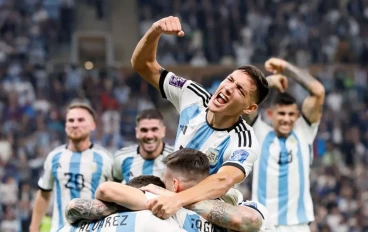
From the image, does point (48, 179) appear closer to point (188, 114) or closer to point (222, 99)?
point (188, 114)

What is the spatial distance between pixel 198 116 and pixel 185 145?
0.23 m

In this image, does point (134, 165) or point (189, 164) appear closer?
point (189, 164)

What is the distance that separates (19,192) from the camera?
1467 cm

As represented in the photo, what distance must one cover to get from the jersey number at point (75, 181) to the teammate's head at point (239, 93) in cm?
285

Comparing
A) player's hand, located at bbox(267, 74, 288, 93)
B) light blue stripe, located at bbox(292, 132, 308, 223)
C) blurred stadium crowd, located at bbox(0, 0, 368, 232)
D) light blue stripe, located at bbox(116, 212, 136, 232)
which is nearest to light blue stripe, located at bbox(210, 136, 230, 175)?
light blue stripe, located at bbox(116, 212, 136, 232)

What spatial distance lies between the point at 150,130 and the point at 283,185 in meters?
1.44

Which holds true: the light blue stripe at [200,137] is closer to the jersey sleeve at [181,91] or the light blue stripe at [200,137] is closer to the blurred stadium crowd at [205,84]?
the jersey sleeve at [181,91]

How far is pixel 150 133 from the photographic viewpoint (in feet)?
25.0

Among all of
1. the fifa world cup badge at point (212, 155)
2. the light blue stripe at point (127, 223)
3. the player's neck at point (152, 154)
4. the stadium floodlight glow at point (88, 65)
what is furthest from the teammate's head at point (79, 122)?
the stadium floodlight glow at point (88, 65)

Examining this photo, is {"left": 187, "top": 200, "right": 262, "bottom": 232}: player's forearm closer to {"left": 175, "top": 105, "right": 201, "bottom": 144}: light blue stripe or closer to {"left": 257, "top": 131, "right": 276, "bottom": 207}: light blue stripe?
{"left": 175, "top": 105, "right": 201, "bottom": 144}: light blue stripe

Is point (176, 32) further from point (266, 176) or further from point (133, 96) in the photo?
point (133, 96)

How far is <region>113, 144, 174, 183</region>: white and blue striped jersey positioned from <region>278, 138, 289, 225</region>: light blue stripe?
3.67 feet

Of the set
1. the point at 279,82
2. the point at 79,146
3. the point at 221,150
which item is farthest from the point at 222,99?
the point at 79,146

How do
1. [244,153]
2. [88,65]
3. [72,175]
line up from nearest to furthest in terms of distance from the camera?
[244,153], [72,175], [88,65]
